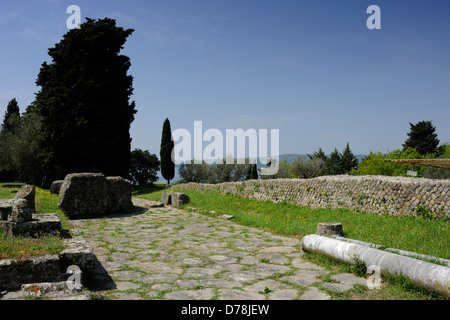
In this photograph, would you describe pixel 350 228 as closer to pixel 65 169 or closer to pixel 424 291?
pixel 424 291

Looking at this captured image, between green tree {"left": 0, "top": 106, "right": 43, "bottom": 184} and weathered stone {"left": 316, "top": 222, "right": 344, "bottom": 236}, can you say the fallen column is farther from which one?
green tree {"left": 0, "top": 106, "right": 43, "bottom": 184}

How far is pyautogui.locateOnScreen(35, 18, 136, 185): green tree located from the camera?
26.5 meters

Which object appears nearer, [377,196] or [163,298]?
[163,298]

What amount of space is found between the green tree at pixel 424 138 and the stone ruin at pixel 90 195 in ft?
153

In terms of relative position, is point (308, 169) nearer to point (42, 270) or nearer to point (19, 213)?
point (19, 213)

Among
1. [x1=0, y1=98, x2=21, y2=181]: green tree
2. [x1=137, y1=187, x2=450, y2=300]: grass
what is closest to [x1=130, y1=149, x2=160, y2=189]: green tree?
[x1=0, y1=98, x2=21, y2=181]: green tree

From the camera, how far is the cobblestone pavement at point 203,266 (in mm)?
4733

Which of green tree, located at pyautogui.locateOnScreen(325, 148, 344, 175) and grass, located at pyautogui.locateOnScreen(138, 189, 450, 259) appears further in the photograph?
green tree, located at pyautogui.locateOnScreen(325, 148, 344, 175)

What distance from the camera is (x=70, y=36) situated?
27719 millimetres

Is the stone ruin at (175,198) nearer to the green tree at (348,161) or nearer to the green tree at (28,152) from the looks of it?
the green tree at (28,152)

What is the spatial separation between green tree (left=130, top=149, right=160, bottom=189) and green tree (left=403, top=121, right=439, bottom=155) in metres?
36.7

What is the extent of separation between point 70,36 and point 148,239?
25.0 metres

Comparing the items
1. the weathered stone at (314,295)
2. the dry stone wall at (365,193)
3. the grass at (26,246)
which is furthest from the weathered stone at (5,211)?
the dry stone wall at (365,193)
